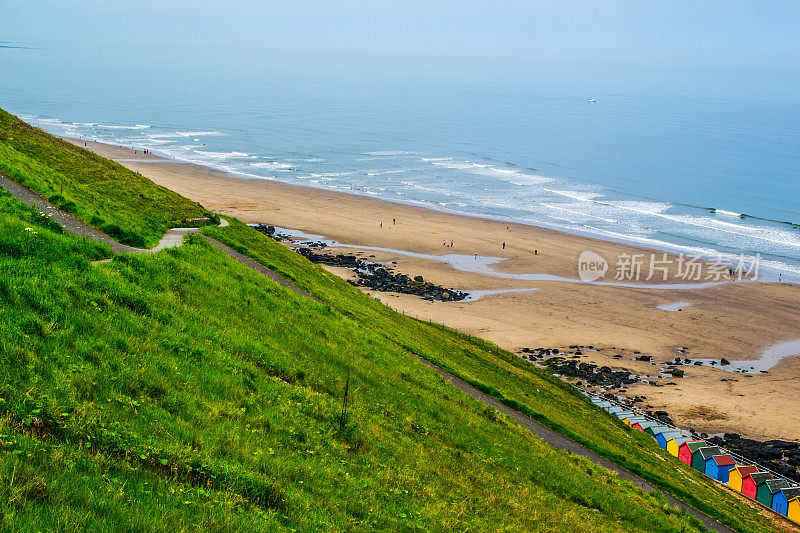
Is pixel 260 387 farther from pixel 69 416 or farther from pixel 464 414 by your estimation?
pixel 464 414

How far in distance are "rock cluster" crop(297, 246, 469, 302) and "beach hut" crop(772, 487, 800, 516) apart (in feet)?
107

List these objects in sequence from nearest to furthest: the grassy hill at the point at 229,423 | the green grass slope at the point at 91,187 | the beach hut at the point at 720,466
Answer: the grassy hill at the point at 229,423, the green grass slope at the point at 91,187, the beach hut at the point at 720,466

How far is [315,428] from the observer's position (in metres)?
10.7

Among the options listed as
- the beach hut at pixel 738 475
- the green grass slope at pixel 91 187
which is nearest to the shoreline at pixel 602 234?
the beach hut at pixel 738 475

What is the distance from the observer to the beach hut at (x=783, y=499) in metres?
26.0

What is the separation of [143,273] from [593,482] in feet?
41.3

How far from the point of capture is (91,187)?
99.0 ft

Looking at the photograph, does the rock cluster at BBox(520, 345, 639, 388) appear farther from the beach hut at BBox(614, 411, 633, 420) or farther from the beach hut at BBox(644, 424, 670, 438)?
the beach hut at BBox(644, 424, 670, 438)

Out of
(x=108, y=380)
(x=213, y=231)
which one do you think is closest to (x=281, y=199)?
(x=213, y=231)

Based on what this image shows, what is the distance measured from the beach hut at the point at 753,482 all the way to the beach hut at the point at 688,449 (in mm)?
2741

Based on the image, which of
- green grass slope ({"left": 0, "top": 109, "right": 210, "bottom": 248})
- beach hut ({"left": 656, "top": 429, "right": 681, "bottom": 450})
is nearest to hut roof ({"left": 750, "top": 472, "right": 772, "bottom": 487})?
beach hut ({"left": 656, "top": 429, "right": 681, "bottom": 450})

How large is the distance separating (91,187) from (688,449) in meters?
32.8

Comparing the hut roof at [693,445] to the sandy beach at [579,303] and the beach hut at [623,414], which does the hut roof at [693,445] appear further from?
the sandy beach at [579,303]

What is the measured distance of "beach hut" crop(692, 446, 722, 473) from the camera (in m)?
29.6
